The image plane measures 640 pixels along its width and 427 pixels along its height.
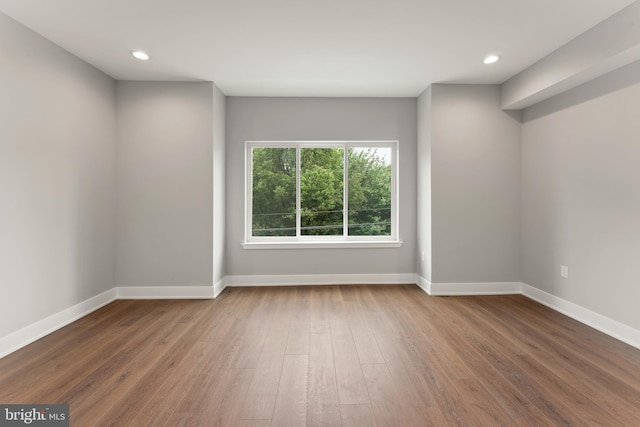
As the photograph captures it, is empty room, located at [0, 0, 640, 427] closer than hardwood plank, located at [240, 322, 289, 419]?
No

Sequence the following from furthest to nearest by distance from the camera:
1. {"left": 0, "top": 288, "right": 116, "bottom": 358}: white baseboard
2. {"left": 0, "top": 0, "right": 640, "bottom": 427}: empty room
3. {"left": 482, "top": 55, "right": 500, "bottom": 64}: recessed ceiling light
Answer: {"left": 482, "top": 55, "right": 500, "bottom": 64}: recessed ceiling light, {"left": 0, "top": 288, "right": 116, "bottom": 358}: white baseboard, {"left": 0, "top": 0, "right": 640, "bottom": 427}: empty room

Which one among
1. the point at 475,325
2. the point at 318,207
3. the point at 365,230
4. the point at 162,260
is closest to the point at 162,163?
the point at 162,260

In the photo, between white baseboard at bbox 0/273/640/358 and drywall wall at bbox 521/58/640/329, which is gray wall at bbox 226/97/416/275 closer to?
white baseboard at bbox 0/273/640/358

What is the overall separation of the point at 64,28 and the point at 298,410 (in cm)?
350

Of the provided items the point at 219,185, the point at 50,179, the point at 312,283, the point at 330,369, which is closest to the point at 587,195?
the point at 330,369

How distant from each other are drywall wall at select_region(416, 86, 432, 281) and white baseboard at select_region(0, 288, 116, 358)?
3.92 meters

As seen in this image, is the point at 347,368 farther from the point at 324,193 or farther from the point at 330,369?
the point at 324,193

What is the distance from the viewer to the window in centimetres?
489

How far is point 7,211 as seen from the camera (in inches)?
105

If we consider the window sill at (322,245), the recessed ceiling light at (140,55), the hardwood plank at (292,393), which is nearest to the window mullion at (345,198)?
the window sill at (322,245)

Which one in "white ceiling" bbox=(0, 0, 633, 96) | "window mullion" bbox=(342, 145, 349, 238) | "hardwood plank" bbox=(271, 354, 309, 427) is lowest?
"hardwood plank" bbox=(271, 354, 309, 427)

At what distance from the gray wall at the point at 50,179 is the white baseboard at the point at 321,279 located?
5.35 feet

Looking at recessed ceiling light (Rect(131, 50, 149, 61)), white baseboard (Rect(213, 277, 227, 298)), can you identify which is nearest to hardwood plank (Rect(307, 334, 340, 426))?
white baseboard (Rect(213, 277, 227, 298))

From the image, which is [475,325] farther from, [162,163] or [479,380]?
[162,163]
